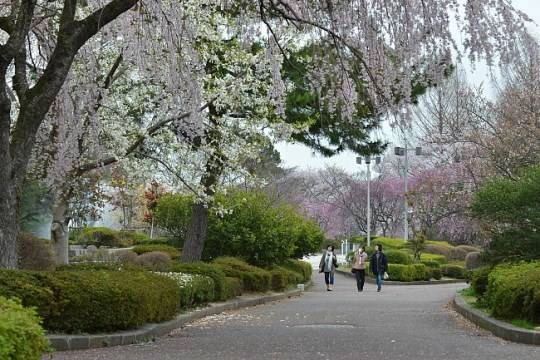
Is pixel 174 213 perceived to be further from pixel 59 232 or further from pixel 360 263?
pixel 59 232

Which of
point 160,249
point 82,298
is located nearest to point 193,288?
point 82,298

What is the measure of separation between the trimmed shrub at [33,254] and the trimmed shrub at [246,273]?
5.99 m

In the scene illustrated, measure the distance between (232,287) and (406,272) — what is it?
65.0ft

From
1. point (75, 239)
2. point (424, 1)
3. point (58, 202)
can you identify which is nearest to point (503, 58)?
point (424, 1)

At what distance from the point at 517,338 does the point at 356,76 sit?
420 cm

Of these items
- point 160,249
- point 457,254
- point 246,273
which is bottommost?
point 246,273

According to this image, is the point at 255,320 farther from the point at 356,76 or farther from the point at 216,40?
the point at 216,40

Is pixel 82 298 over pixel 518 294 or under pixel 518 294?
under

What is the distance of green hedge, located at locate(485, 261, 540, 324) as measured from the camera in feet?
38.1

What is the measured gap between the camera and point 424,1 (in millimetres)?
9094

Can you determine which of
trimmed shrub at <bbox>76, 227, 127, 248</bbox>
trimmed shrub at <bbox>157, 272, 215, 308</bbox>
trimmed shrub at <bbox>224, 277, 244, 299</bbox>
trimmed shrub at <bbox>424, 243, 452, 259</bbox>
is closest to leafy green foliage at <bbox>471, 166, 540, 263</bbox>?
trimmed shrub at <bbox>157, 272, 215, 308</bbox>

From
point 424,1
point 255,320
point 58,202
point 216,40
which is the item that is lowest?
point 255,320

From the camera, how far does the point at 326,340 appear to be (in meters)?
11.0

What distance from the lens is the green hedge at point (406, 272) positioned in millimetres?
38406
